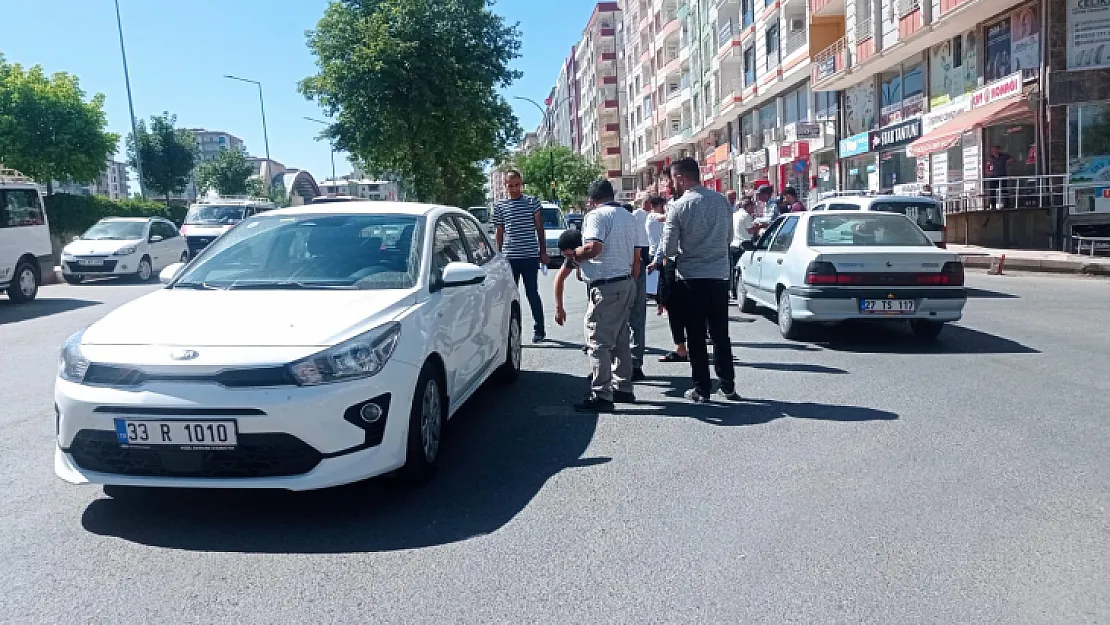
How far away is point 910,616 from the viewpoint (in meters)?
3.20

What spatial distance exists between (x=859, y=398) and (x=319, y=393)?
4349 mm

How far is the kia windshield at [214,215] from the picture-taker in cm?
2605

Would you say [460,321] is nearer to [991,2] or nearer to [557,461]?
[557,461]

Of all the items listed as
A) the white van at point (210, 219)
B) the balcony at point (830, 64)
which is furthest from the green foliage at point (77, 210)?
the balcony at point (830, 64)

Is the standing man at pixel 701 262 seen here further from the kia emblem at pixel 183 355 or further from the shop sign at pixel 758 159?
the shop sign at pixel 758 159

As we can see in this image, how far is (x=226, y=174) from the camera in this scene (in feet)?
279

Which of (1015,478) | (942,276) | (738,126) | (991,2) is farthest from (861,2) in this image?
(1015,478)

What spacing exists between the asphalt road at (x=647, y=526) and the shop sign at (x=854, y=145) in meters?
25.0

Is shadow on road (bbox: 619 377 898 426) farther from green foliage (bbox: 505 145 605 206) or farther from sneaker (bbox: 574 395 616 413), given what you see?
green foliage (bbox: 505 145 605 206)

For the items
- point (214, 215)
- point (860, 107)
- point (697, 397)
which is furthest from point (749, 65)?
point (697, 397)

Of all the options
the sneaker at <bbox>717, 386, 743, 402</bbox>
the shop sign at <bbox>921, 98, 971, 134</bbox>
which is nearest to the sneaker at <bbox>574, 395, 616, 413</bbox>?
the sneaker at <bbox>717, 386, 743, 402</bbox>

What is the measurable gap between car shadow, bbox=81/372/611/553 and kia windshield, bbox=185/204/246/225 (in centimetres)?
2257

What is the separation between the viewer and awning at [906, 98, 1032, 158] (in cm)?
2144

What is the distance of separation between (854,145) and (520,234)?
2459 centimetres
